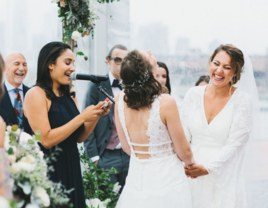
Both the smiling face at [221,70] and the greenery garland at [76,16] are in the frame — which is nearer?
the smiling face at [221,70]

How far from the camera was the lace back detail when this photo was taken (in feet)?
7.17

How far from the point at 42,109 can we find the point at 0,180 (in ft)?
3.50

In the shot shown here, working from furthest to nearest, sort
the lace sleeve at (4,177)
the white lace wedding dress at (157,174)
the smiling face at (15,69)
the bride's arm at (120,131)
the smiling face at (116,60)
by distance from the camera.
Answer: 1. the smiling face at (116,60)
2. the smiling face at (15,69)
3. the bride's arm at (120,131)
4. the white lace wedding dress at (157,174)
5. the lace sleeve at (4,177)

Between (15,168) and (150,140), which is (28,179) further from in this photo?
(150,140)

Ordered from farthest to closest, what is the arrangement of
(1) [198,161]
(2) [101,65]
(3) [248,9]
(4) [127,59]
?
1. (2) [101,65]
2. (3) [248,9]
3. (1) [198,161]
4. (4) [127,59]

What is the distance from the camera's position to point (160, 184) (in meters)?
2.28

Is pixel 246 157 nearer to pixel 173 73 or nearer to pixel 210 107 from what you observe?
pixel 210 107

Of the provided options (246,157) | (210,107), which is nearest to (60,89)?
(210,107)

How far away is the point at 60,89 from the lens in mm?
2492

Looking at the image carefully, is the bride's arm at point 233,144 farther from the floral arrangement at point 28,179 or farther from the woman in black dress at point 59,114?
the floral arrangement at point 28,179

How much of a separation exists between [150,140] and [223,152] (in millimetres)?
714

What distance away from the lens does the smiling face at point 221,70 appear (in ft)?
9.05

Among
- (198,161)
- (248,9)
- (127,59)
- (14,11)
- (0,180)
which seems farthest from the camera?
(248,9)

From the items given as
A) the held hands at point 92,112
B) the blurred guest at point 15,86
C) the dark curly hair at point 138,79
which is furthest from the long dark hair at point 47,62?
the blurred guest at point 15,86
